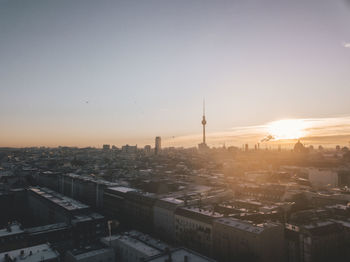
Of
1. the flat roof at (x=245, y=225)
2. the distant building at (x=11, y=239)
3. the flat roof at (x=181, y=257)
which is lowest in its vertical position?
the distant building at (x=11, y=239)

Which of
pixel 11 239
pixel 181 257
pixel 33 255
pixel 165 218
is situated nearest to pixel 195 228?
pixel 165 218

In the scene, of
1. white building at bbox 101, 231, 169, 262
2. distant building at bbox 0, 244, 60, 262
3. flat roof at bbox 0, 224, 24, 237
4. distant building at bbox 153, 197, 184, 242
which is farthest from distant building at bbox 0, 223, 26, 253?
distant building at bbox 153, 197, 184, 242

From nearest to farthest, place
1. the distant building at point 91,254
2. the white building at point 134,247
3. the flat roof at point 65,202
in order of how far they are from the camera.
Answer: the distant building at point 91,254
the white building at point 134,247
the flat roof at point 65,202

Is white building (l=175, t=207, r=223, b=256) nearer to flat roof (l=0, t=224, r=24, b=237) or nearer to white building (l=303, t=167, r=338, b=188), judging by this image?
flat roof (l=0, t=224, r=24, b=237)

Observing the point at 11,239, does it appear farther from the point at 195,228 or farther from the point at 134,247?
the point at 195,228

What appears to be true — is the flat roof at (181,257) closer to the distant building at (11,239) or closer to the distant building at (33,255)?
the distant building at (33,255)

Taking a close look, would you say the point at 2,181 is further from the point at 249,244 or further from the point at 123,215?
the point at 249,244

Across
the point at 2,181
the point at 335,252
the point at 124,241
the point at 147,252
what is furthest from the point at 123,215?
A: the point at 2,181

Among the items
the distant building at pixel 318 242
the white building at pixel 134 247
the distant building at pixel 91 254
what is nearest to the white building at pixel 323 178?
the distant building at pixel 318 242
